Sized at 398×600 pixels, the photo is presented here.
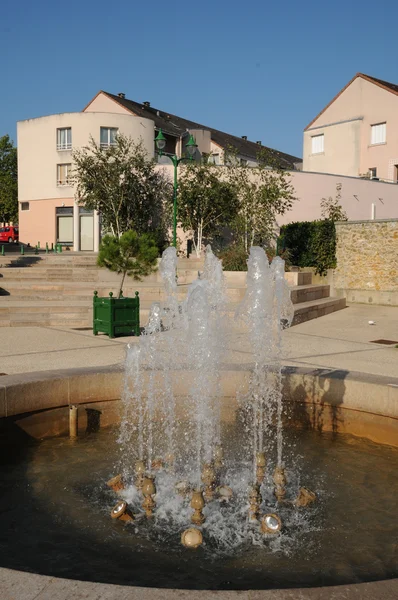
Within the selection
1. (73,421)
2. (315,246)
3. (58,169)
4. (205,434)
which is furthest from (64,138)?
(205,434)

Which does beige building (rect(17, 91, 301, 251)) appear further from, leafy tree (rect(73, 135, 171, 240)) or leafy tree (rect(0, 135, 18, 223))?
leafy tree (rect(0, 135, 18, 223))

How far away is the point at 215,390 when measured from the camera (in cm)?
720

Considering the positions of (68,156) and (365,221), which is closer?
(365,221)

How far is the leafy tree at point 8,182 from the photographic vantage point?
177ft

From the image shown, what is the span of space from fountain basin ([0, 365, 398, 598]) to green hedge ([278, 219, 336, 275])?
1511 cm

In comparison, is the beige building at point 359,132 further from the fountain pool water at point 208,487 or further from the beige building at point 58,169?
the fountain pool water at point 208,487

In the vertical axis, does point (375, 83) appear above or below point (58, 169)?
above

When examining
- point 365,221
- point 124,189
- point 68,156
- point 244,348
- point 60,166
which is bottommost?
point 244,348

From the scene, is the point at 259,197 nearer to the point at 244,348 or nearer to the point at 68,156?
the point at 68,156

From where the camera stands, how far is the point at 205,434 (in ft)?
21.9

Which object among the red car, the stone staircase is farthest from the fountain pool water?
the red car

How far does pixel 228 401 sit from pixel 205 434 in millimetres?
713

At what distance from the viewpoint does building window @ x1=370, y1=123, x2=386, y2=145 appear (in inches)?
1404

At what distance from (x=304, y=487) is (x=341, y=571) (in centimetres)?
127
